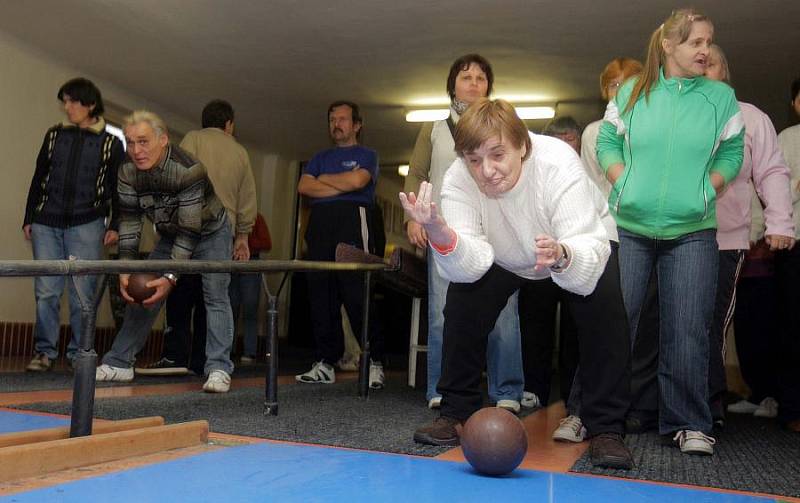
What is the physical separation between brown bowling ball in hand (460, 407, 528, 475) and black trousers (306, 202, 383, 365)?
253 cm

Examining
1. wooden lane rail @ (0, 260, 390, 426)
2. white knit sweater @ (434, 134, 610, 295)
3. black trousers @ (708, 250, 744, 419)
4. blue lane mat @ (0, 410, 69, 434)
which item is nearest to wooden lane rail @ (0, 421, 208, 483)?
wooden lane rail @ (0, 260, 390, 426)

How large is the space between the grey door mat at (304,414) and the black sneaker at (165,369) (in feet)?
2.88

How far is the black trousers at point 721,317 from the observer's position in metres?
3.16

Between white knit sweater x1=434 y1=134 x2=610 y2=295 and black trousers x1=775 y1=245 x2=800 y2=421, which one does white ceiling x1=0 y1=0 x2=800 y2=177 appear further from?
white knit sweater x1=434 y1=134 x2=610 y2=295

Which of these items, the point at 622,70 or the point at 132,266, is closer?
the point at 132,266

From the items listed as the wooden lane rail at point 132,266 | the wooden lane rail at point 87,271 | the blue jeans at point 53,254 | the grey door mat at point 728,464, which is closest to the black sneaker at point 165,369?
the blue jeans at point 53,254

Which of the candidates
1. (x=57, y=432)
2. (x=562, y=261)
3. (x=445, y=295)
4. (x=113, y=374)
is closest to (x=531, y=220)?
(x=562, y=261)

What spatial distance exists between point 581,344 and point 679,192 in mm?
587

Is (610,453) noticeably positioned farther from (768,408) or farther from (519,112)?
(519,112)

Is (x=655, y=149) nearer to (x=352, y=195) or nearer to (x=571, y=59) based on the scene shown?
(x=352, y=195)

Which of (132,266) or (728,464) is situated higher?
(132,266)

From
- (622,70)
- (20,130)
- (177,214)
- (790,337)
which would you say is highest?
(20,130)

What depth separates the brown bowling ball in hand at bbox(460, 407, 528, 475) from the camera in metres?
2.12

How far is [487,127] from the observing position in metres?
2.34
